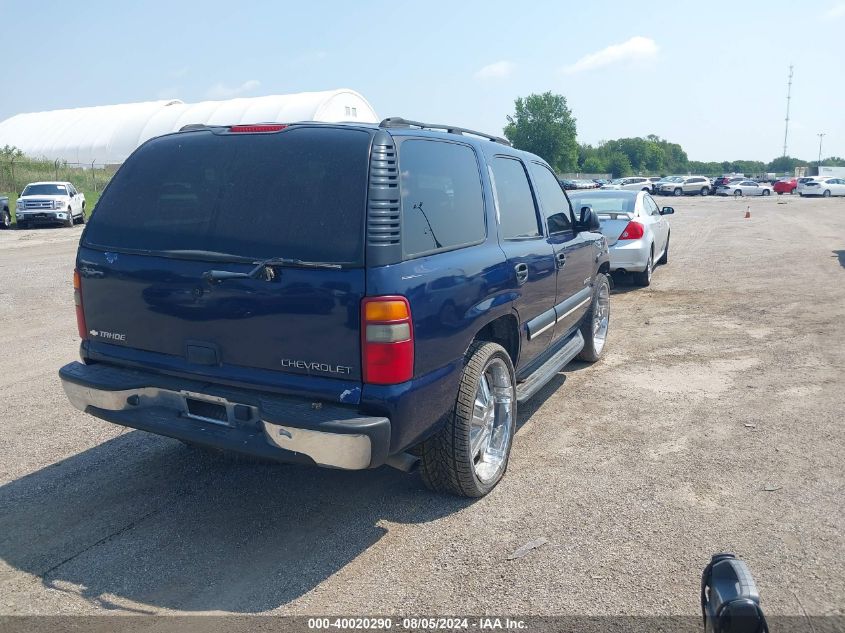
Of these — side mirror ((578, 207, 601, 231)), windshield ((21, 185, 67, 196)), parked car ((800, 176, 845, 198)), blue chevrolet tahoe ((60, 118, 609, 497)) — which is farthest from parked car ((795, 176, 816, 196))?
blue chevrolet tahoe ((60, 118, 609, 497))

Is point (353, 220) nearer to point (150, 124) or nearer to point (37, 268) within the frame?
point (37, 268)

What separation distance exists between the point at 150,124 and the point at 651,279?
54596mm

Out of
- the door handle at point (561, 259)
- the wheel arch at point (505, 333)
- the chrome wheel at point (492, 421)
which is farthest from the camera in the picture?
the door handle at point (561, 259)

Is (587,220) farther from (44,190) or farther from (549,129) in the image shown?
(549,129)

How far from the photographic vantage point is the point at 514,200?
486 cm

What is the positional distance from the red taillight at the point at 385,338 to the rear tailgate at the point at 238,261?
5 cm

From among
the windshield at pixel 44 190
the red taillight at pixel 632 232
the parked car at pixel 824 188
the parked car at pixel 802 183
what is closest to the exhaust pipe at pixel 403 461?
the red taillight at pixel 632 232

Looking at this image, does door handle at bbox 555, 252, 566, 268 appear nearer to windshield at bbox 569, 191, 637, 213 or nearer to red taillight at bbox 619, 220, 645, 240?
red taillight at bbox 619, 220, 645, 240

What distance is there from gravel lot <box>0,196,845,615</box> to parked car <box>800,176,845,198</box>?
51668 mm

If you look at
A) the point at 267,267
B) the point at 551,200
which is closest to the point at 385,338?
the point at 267,267

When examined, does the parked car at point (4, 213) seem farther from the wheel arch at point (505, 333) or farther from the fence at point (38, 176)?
the wheel arch at point (505, 333)

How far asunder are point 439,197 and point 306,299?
1.03m

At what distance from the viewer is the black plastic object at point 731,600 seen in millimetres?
1704

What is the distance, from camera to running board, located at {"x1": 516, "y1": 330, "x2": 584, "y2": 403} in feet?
15.3
